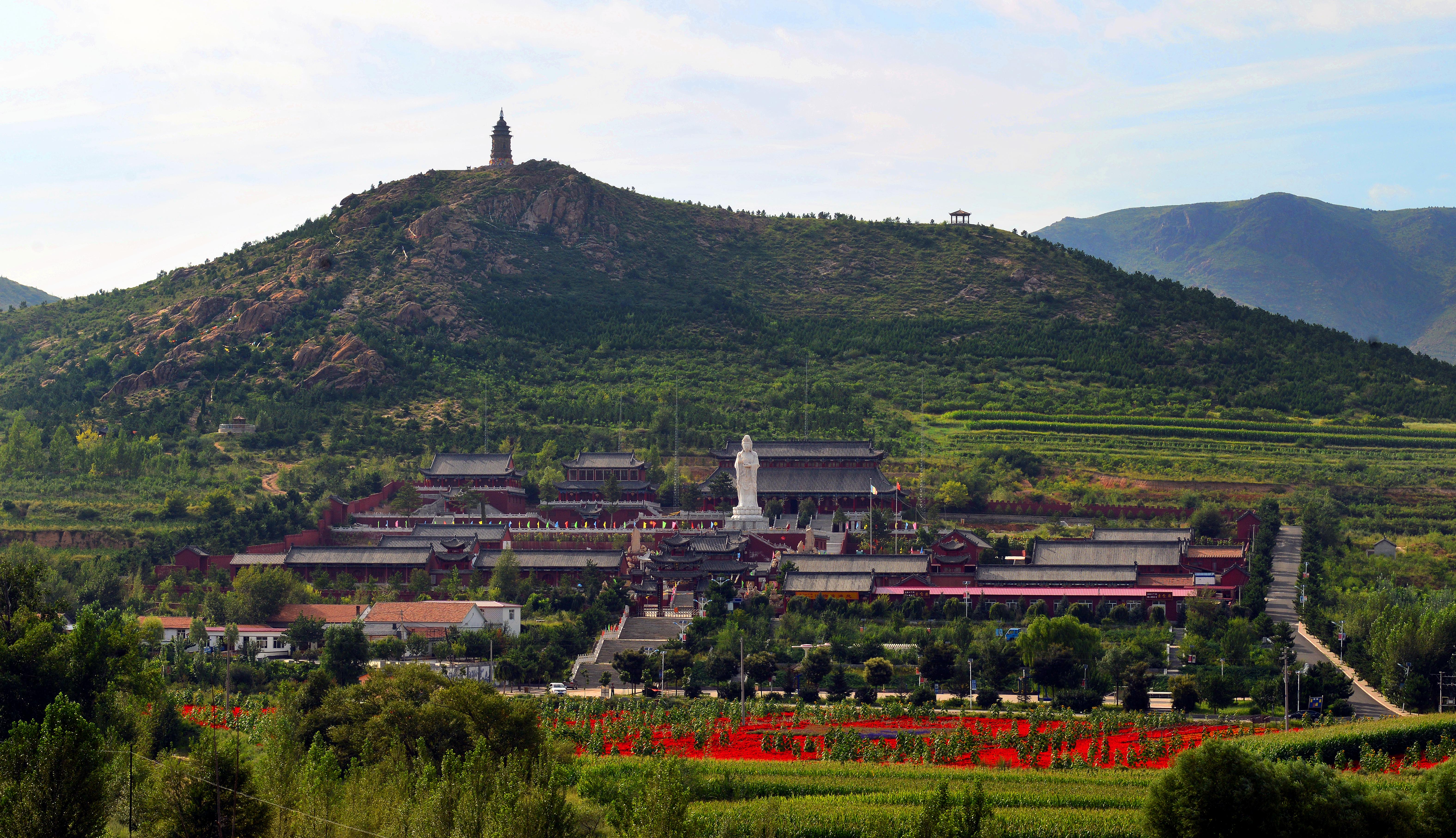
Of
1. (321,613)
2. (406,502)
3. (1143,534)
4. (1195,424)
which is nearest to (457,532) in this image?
(406,502)

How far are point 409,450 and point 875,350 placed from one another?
3642 cm

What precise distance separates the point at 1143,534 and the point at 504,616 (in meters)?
28.7

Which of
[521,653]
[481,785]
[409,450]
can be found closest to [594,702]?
[521,653]

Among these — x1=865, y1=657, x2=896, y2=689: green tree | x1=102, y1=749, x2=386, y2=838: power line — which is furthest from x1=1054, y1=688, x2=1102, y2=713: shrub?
x1=102, y1=749, x2=386, y2=838: power line

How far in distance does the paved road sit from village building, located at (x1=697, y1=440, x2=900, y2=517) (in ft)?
59.0

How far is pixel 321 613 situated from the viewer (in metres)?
63.3

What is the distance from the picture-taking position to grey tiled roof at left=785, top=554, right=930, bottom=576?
6494cm

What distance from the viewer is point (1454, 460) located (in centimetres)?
8819

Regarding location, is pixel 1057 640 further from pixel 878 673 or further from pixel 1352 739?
pixel 1352 739

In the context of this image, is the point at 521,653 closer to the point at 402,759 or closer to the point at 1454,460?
the point at 402,759

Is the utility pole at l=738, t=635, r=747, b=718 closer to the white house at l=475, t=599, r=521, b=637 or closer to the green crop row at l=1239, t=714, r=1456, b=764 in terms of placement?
the white house at l=475, t=599, r=521, b=637

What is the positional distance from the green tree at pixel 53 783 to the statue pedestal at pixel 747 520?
142ft

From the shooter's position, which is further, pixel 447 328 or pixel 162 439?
pixel 447 328

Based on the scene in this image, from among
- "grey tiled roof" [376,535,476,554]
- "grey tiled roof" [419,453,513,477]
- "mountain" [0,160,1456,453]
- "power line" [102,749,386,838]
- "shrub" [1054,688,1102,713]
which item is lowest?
"shrub" [1054,688,1102,713]
